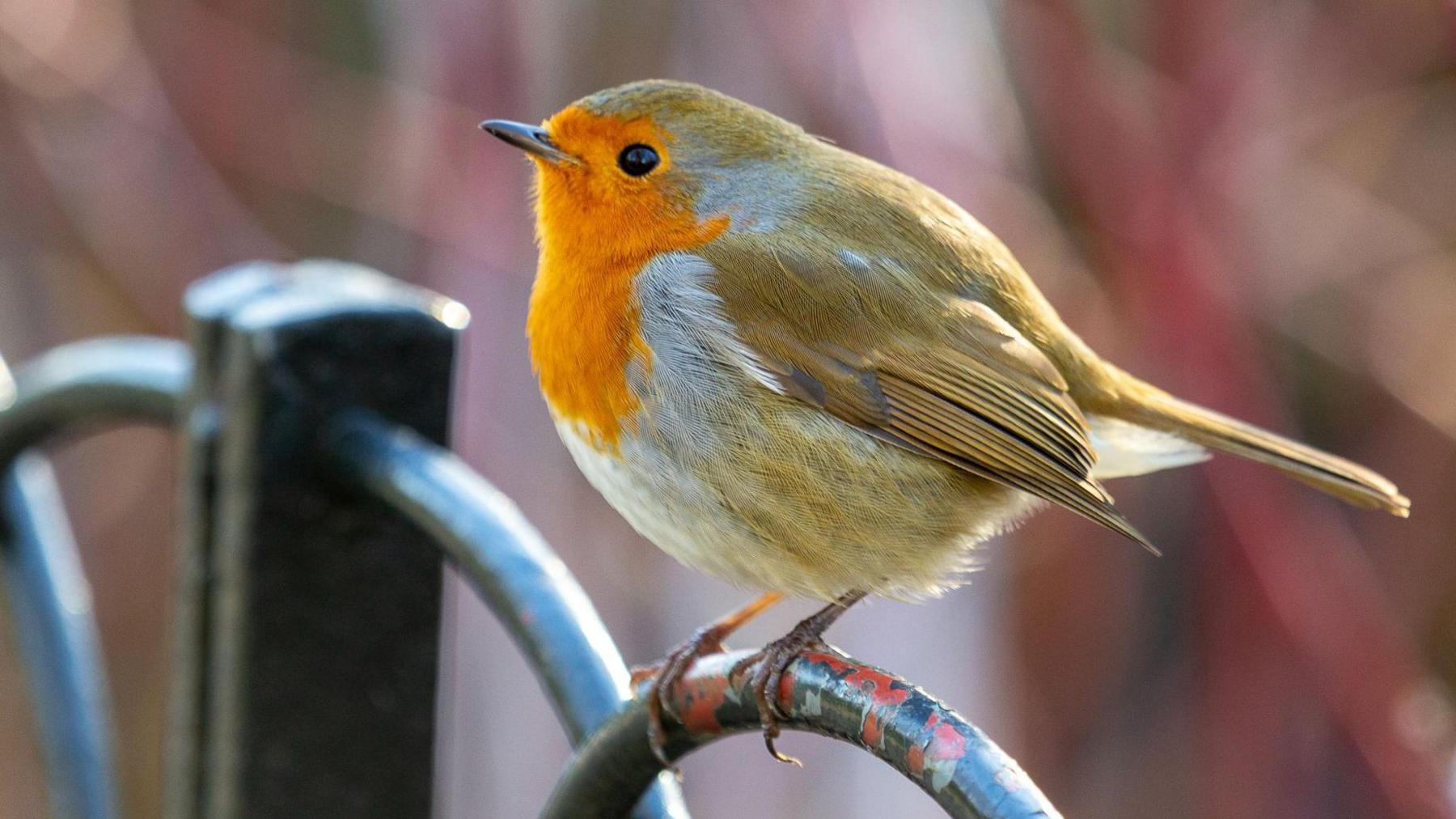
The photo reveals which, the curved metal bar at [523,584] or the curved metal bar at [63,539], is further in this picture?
the curved metal bar at [63,539]

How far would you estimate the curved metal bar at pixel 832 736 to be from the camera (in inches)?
40.0

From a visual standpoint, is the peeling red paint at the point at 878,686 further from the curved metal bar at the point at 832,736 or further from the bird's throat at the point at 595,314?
the bird's throat at the point at 595,314

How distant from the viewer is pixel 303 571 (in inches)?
62.1

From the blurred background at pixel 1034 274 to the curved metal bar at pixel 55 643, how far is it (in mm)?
1466

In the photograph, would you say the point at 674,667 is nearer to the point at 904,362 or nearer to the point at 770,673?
the point at 770,673

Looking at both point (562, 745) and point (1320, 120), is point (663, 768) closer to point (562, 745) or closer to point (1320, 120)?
point (562, 745)

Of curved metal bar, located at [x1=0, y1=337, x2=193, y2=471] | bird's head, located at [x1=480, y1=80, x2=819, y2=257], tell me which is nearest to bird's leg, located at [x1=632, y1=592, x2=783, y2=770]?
bird's head, located at [x1=480, y1=80, x2=819, y2=257]

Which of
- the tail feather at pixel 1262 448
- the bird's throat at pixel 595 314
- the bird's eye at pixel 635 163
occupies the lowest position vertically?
the bird's throat at pixel 595 314

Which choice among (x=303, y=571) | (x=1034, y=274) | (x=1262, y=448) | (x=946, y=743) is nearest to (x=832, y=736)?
(x=946, y=743)

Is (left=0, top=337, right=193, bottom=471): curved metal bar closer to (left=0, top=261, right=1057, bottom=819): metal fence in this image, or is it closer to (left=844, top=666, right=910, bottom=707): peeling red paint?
(left=0, top=261, right=1057, bottom=819): metal fence

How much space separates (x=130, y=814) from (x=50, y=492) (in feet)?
11.1

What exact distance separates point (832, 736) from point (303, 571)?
602mm

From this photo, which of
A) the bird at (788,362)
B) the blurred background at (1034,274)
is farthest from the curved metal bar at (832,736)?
the blurred background at (1034,274)

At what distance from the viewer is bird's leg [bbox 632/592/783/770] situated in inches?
51.9
